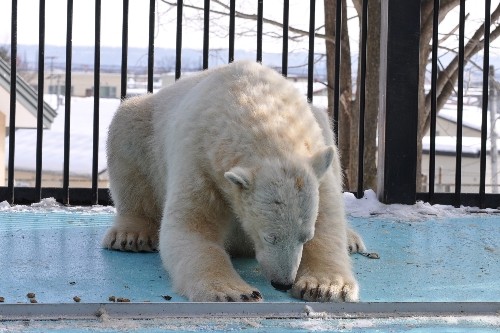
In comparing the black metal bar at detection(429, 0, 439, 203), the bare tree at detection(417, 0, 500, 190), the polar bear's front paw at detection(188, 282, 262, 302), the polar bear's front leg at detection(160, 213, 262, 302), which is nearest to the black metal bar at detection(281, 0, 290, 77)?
the black metal bar at detection(429, 0, 439, 203)

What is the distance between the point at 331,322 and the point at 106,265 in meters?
1.23

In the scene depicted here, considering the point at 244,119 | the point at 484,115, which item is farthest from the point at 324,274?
the point at 484,115

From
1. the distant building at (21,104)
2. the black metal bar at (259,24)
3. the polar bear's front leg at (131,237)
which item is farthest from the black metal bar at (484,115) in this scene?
the distant building at (21,104)

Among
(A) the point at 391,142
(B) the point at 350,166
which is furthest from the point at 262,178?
(B) the point at 350,166

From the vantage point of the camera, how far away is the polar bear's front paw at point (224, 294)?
2713 millimetres

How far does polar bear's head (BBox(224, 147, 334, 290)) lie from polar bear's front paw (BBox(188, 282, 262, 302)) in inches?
6.3

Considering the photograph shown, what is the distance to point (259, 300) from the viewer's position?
8.96 ft

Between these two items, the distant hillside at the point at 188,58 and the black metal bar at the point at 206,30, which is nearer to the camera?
the black metal bar at the point at 206,30

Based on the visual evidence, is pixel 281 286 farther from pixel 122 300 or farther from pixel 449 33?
pixel 449 33

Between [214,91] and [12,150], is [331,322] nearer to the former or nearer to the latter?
[214,91]

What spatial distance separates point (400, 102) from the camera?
527 centimetres

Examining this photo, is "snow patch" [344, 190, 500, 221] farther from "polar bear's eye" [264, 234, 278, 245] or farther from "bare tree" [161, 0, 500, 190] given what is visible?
"polar bear's eye" [264, 234, 278, 245]

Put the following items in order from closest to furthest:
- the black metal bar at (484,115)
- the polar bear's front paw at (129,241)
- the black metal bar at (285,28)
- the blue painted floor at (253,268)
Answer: the blue painted floor at (253,268)
the polar bear's front paw at (129,241)
the black metal bar at (285,28)
the black metal bar at (484,115)

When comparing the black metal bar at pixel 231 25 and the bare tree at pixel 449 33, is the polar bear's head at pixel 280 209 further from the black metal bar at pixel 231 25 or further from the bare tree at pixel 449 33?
the bare tree at pixel 449 33
